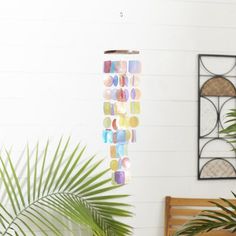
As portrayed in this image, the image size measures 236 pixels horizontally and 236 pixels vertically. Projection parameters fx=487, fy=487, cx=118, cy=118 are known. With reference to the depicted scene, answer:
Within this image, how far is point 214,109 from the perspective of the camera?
109 inches

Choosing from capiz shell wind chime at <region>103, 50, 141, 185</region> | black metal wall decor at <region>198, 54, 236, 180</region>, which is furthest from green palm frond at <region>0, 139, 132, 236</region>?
black metal wall decor at <region>198, 54, 236, 180</region>

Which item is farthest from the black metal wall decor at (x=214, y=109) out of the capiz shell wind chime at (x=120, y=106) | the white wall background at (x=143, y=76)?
the capiz shell wind chime at (x=120, y=106)

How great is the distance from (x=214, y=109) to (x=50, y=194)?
40.5 inches

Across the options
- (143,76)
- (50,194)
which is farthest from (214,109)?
(50,194)

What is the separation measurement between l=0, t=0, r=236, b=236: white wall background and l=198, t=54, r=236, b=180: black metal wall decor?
1.6 inches

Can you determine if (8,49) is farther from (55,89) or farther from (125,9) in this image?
(125,9)

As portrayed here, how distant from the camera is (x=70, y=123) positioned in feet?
8.64

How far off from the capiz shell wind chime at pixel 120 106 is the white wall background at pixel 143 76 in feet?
0.13

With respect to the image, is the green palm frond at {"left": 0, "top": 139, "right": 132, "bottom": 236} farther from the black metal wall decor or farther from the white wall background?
the black metal wall decor

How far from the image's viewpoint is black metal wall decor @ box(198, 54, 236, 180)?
2.75 m

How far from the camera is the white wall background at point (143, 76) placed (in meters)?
2.58

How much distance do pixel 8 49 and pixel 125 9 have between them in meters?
0.67

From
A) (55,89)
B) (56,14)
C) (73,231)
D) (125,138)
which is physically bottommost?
(73,231)

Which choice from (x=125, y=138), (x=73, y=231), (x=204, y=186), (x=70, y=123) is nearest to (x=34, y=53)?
(x=70, y=123)
